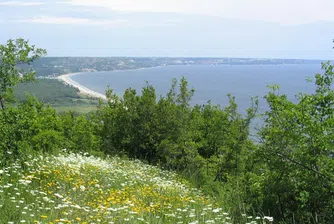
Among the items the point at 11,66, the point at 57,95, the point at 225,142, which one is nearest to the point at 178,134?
the point at 225,142

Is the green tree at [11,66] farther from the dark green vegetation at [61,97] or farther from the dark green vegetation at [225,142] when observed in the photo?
the dark green vegetation at [61,97]

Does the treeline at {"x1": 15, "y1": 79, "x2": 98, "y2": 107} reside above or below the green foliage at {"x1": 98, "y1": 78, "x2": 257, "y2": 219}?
below

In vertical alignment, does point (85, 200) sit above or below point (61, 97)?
above

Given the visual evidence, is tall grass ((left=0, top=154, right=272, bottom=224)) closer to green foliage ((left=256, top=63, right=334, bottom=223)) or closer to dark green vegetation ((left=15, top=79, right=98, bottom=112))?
green foliage ((left=256, top=63, right=334, bottom=223))

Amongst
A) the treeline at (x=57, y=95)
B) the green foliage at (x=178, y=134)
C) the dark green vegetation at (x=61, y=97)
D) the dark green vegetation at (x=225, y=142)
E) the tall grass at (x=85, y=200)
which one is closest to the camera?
the tall grass at (x=85, y=200)

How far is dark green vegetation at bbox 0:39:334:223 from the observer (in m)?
8.30

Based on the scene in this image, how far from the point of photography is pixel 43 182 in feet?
25.9

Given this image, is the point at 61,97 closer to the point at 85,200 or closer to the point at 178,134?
the point at 178,134

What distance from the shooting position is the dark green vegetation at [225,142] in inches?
327

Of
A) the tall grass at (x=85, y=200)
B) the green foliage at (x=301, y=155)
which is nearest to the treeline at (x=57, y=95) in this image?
the tall grass at (x=85, y=200)

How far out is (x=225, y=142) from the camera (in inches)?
797

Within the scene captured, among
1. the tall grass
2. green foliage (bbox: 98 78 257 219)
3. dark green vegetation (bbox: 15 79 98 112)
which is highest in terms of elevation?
the tall grass

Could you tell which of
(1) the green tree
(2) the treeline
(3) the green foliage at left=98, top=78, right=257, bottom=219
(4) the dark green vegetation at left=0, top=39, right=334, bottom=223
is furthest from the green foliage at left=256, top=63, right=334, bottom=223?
(2) the treeline

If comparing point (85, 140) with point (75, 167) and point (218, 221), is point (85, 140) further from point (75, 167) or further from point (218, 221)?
point (218, 221)
